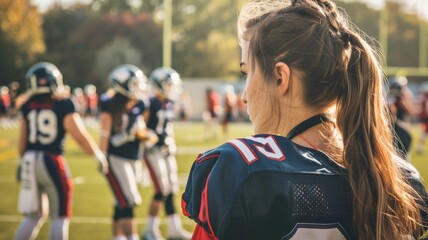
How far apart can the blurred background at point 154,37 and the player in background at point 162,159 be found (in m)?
2.63

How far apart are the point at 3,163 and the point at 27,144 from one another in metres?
Answer: 9.04

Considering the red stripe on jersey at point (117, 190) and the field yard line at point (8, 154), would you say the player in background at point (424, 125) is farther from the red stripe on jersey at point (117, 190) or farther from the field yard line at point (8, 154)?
the red stripe on jersey at point (117, 190)

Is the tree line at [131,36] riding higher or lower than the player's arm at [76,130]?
→ higher

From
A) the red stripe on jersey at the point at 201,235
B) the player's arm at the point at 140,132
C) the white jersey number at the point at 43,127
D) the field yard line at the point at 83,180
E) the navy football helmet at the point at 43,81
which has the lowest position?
the field yard line at the point at 83,180

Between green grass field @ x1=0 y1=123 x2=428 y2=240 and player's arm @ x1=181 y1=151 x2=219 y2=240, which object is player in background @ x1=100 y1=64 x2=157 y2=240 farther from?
player's arm @ x1=181 y1=151 x2=219 y2=240

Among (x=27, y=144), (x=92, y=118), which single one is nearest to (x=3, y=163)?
(x=27, y=144)

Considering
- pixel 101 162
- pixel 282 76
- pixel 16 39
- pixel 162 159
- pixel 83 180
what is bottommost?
pixel 83 180

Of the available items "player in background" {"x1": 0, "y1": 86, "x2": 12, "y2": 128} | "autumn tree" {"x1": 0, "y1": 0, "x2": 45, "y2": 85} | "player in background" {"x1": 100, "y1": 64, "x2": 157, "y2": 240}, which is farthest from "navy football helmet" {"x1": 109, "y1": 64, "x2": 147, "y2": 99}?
"autumn tree" {"x1": 0, "y1": 0, "x2": 45, "y2": 85}

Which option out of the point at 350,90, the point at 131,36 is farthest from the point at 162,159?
the point at 131,36

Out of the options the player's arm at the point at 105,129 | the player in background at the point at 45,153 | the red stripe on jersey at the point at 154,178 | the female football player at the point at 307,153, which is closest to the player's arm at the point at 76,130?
the player in background at the point at 45,153

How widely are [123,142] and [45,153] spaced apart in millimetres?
1111

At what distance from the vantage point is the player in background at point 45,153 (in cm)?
486

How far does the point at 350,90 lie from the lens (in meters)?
1.41

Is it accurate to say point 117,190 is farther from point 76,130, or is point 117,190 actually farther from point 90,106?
point 90,106
